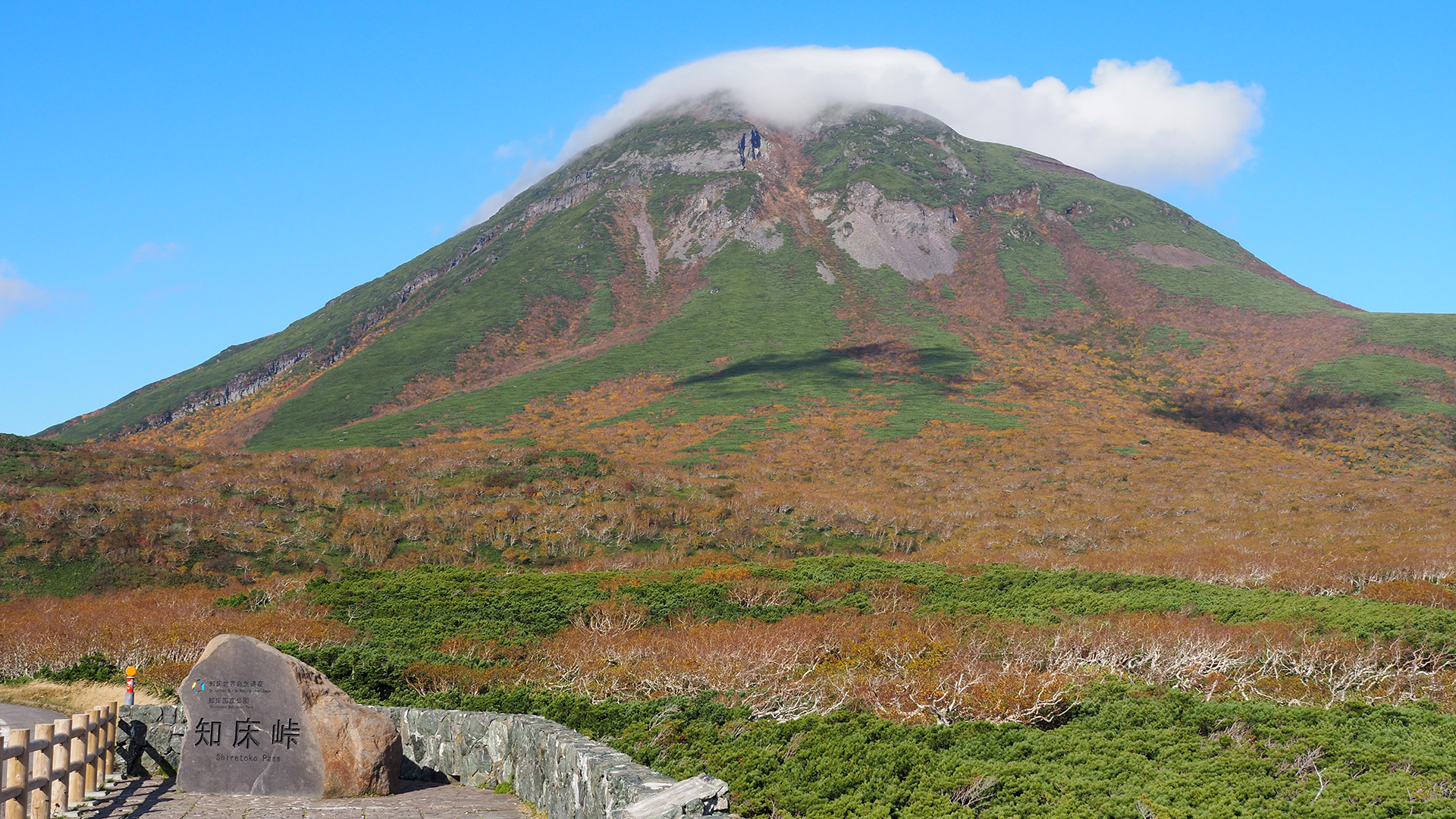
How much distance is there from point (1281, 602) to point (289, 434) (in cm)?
10037

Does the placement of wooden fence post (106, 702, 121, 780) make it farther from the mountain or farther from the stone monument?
the mountain

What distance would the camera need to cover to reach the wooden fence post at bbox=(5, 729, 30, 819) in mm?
9773

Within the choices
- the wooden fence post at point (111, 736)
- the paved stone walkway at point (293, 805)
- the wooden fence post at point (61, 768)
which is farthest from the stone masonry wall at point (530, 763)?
the wooden fence post at point (61, 768)

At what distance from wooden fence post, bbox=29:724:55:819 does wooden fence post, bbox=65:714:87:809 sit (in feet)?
2.15

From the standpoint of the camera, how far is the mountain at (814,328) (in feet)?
316

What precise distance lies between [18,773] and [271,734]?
3073 mm

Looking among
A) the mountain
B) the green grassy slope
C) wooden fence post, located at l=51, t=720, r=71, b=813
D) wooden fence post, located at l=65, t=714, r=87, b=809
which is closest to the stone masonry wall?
wooden fence post, located at l=65, t=714, r=87, b=809

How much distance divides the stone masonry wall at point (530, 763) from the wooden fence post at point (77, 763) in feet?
4.95

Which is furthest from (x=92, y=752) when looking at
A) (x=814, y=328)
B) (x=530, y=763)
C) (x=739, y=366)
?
(x=814, y=328)

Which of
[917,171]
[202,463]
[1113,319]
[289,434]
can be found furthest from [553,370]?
[917,171]

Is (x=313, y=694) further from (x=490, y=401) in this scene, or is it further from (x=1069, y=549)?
(x=490, y=401)

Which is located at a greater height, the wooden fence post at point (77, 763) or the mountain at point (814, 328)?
the mountain at point (814, 328)

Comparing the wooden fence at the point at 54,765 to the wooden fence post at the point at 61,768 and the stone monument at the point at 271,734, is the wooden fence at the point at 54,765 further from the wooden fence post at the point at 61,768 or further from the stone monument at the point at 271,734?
the stone monument at the point at 271,734

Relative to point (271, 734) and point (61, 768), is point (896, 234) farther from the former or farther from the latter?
point (61, 768)
